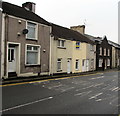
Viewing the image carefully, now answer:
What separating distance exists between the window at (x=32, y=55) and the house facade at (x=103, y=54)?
17.0 metres

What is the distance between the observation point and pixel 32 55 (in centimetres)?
1645

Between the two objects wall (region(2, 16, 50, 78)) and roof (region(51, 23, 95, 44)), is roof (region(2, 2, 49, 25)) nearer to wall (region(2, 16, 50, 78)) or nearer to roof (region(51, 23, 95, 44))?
wall (region(2, 16, 50, 78))

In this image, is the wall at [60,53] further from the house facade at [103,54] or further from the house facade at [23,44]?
the house facade at [103,54]

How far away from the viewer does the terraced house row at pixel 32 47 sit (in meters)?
13.5

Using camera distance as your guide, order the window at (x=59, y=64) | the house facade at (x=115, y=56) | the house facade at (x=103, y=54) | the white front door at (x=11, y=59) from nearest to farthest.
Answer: the white front door at (x=11, y=59)
the window at (x=59, y=64)
the house facade at (x=103, y=54)
the house facade at (x=115, y=56)

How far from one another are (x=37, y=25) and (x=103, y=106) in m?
12.6

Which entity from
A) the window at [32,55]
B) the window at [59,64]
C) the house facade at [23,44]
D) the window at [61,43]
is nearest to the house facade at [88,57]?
the window at [61,43]

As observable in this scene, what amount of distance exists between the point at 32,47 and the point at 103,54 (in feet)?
69.7

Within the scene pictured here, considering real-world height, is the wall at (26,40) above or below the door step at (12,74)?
above

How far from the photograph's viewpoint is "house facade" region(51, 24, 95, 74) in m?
19.2

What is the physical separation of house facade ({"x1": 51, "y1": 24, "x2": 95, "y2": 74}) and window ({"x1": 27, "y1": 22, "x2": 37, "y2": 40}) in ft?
9.60

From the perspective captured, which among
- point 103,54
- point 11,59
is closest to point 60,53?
point 11,59

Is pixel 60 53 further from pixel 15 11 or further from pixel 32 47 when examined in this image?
pixel 15 11

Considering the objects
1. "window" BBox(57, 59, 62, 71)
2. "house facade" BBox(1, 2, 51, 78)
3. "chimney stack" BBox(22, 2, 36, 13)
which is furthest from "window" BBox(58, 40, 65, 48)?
"chimney stack" BBox(22, 2, 36, 13)
